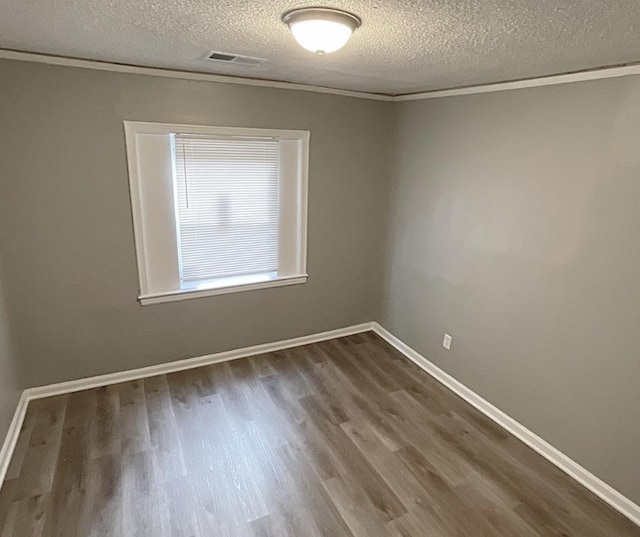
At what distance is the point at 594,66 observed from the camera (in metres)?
2.03

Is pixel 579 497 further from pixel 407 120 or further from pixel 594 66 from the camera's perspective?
pixel 407 120

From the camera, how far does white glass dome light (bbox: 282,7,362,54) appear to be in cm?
139

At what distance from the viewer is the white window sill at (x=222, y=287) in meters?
3.09

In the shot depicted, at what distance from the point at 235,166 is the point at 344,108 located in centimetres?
105

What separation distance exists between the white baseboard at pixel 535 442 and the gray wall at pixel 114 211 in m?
1.18

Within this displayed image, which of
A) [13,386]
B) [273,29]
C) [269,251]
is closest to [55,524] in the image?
[13,386]

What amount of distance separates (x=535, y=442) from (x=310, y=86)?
3.00 meters

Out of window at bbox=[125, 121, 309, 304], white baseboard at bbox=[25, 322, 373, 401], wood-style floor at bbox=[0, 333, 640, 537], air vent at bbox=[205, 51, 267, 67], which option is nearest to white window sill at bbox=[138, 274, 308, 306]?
window at bbox=[125, 121, 309, 304]

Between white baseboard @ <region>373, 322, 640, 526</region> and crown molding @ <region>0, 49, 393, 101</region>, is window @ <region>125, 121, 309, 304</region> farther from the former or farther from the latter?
white baseboard @ <region>373, 322, 640, 526</region>

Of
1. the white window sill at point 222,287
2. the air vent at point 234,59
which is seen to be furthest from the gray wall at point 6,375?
the air vent at point 234,59

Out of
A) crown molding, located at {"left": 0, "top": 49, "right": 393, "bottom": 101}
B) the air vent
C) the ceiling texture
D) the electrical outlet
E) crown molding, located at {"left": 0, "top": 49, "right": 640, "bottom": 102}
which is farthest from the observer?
the electrical outlet

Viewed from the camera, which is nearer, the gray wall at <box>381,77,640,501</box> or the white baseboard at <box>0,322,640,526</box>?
the gray wall at <box>381,77,640,501</box>

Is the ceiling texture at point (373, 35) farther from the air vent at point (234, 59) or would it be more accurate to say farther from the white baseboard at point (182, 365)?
the white baseboard at point (182, 365)

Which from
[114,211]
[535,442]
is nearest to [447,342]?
[535,442]
